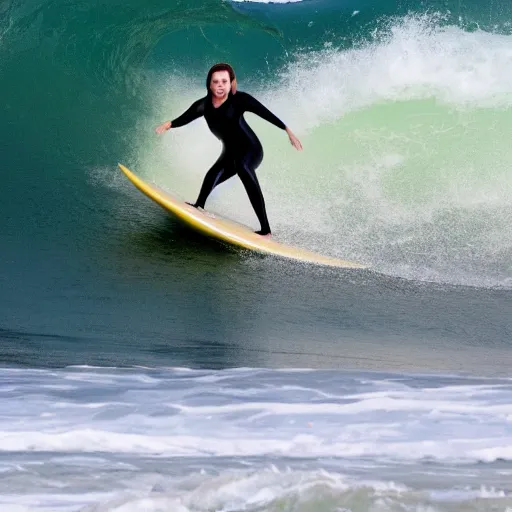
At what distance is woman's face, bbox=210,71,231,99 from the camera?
4.23 meters

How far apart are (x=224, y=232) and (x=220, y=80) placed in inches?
31.3

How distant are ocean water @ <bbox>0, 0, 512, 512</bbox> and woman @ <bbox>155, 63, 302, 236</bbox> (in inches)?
14.7

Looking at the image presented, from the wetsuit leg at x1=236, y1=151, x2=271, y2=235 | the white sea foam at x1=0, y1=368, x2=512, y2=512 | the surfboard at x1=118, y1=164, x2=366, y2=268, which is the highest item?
the wetsuit leg at x1=236, y1=151, x2=271, y2=235

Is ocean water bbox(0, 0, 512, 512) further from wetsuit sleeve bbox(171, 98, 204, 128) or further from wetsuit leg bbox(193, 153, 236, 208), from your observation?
wetsuit sleeve bbox(171, 98, 204, 128)

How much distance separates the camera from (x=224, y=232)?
442 centimetres

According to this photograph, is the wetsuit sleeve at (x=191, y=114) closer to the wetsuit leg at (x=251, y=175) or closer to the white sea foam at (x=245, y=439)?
the wetsuit leg at (x=251, y=175)

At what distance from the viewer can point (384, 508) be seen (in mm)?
1897

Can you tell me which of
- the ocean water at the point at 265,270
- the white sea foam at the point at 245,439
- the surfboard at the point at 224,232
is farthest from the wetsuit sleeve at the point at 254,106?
the white sea foam at the point at 245,439

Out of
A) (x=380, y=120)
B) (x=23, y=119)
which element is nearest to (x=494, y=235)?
(x=380, y=120)

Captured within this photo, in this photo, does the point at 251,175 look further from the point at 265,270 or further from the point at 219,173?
the point at 265,270

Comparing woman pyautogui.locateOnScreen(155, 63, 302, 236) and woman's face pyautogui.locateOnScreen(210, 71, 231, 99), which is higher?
woman's face pyautogui.locateOnScreen(210, 71, 231, 99)

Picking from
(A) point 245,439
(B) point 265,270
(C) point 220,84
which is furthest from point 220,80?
(A) point 245,439

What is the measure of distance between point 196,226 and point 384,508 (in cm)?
271

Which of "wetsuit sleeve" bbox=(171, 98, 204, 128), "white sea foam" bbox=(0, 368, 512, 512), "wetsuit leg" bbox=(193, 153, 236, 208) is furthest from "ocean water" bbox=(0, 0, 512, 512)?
"wetsuit sleeve" bbox=(171, 98, 204, 128)
